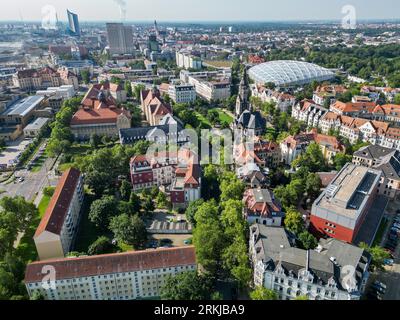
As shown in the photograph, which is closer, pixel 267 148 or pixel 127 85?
pixel 267 148

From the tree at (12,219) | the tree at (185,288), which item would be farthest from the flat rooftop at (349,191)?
the tree at (12,219)

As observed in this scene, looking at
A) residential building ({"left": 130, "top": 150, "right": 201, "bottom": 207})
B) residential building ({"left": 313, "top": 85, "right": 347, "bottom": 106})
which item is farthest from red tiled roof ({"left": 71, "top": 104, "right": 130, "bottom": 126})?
residential building ({"left": 313, "top": 85, "right": 347, "bottom": 106})

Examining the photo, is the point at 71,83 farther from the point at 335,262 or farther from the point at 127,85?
the point at 335,262

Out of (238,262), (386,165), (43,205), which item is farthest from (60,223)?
(386,165)

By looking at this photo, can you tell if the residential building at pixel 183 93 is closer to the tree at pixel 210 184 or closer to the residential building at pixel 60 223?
the tree at pixel 210 184

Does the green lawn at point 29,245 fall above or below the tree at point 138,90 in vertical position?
below

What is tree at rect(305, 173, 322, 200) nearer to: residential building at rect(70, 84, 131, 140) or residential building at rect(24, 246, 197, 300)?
residential building at rect(24, 246, 197, 300)
